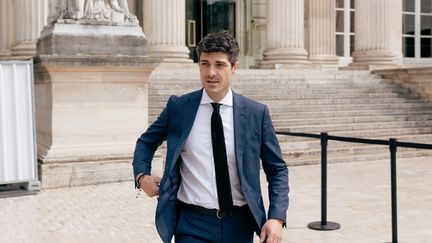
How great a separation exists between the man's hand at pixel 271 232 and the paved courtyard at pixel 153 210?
3.16 metres

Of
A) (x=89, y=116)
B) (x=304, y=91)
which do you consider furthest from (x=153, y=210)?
(x=304, y=91)

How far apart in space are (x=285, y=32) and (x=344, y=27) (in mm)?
6253

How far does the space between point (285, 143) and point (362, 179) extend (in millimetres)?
2316

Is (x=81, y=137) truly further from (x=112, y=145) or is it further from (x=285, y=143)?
(x=285, y=143)

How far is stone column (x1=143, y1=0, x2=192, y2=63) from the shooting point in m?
15.3

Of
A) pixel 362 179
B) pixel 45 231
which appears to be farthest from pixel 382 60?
pixel 45 231

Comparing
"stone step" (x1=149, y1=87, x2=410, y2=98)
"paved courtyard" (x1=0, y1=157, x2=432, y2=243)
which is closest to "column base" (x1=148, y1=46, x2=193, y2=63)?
"stone step" (x1=149, y1=87, x2=410, y2=98)

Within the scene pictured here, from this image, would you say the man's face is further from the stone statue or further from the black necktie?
the stone statue

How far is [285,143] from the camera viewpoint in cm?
1141

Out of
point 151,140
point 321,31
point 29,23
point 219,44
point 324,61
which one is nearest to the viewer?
point 219,44

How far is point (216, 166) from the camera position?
2533mm

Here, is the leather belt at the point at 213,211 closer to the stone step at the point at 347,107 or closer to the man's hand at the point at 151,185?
the man's hand at the point at 151,185

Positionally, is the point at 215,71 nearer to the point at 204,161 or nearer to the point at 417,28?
the point at 204,161

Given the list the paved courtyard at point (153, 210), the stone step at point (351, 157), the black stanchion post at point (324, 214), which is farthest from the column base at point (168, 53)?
the black stanchion post at point (324, 214)
